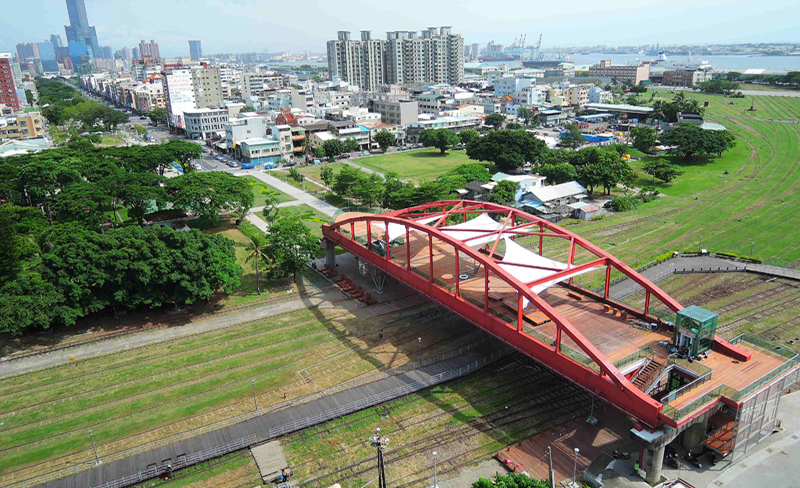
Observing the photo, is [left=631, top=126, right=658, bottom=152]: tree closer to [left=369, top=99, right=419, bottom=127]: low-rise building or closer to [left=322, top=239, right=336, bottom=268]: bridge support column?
[left=369, top=99, right=419, bottom=127]: low-rise building

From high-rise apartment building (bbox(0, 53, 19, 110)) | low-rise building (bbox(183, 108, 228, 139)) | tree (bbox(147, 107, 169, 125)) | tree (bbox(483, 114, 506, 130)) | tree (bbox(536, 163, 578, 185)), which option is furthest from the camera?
high-rise apartment building (bbox(0, 53, 19, 110))

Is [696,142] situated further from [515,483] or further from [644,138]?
[515,483]

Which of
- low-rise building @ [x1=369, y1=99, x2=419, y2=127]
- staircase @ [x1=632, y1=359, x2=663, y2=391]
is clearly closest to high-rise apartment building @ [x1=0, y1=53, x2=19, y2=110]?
low-rise building @ [x1=369, y1=99, x2=419, y2=127]

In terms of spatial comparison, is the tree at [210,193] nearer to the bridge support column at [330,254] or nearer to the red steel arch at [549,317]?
the bridge support column at [330,254]

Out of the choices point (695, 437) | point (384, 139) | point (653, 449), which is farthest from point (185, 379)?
point (384, 139)

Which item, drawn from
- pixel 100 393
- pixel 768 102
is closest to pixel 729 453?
pixel 100 393

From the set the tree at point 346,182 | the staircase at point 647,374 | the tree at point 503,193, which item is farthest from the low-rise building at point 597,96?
the staircase at point 647,374

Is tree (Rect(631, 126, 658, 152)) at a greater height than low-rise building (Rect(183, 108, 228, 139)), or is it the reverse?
low-rise building (Rect(183, 108, 228, 139))

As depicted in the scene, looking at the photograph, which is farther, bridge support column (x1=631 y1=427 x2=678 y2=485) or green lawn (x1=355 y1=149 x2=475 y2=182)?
green lawn (x1=355 y1=149 x2=475 y2=182)
